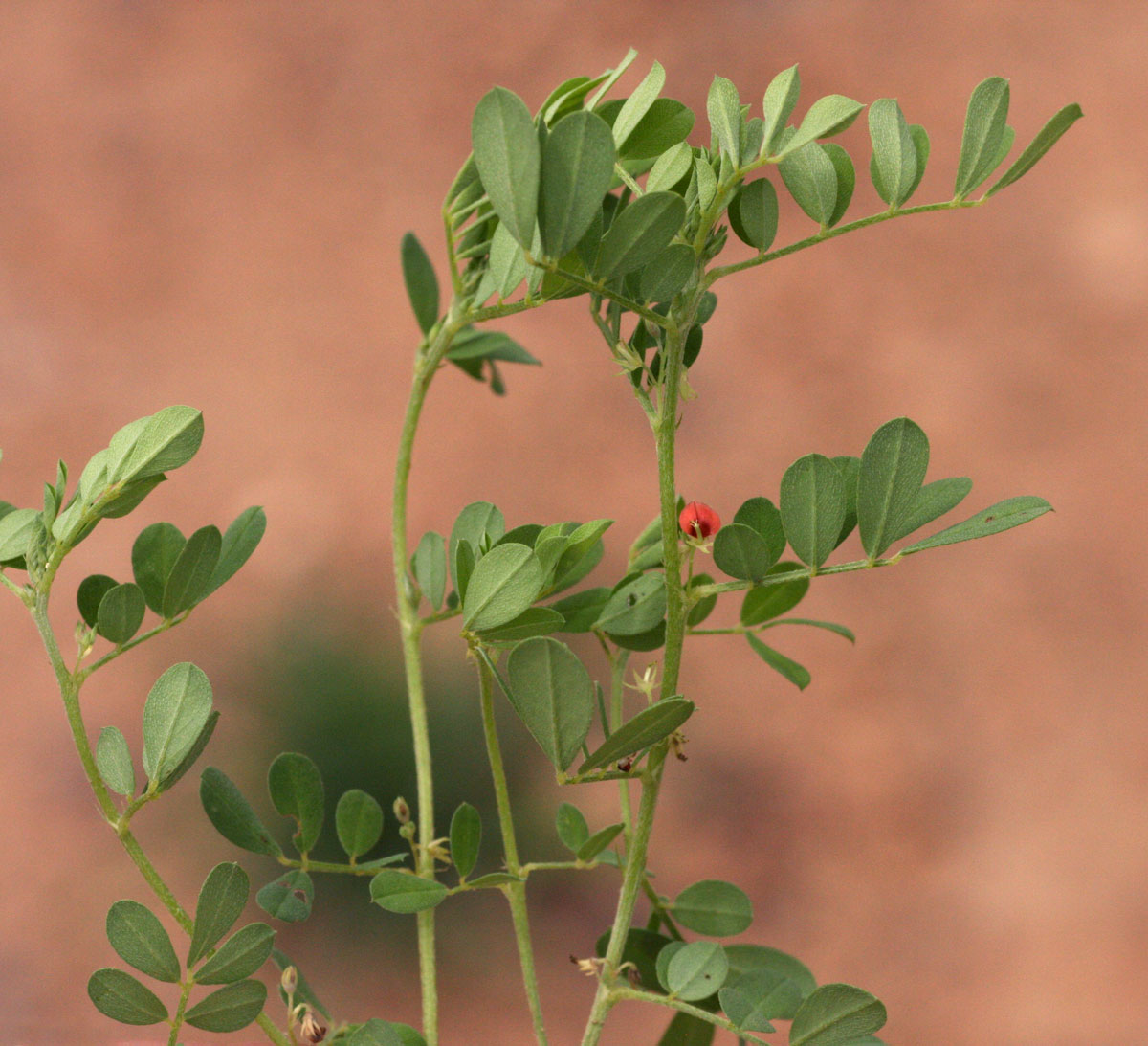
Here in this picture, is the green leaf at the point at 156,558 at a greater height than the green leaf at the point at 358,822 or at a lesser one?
greater

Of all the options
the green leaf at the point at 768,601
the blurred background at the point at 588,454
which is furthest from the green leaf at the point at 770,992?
the blurred background at the point at 588,454

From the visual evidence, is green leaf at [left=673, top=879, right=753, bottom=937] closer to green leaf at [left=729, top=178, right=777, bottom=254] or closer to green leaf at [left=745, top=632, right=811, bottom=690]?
green leaf at [left=745, top=632, right=811, bottom=690]

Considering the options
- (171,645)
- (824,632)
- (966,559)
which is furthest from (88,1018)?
(966,559)

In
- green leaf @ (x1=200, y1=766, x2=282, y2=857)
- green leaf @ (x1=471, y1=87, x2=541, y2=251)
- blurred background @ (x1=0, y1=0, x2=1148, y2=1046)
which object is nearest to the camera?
green leaf @ (x1=471, y1=87, x2=541, y2=251)

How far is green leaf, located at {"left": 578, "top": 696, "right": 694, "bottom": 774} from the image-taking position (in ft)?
0.86

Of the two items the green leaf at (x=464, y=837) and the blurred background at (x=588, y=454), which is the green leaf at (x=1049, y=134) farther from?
the blurred background at (x=588, y=454)

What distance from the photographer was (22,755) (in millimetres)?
1520

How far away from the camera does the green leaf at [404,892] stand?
1.03ft

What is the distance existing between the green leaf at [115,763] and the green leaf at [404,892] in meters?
0.07

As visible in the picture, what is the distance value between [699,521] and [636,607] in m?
0.03

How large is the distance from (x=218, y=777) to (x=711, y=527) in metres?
0.17

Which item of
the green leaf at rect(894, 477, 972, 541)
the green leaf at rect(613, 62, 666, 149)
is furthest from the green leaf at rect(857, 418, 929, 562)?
the green leaf at rect(613, 62, 666, 149)

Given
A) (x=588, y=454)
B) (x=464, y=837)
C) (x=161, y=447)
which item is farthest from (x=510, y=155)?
(x=588, y=454)

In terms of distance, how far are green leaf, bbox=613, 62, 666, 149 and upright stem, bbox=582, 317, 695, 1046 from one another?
6cm
